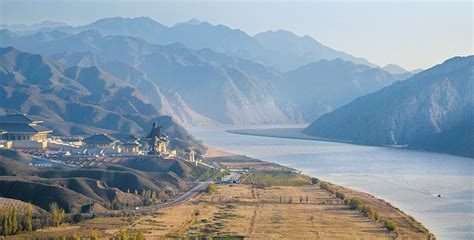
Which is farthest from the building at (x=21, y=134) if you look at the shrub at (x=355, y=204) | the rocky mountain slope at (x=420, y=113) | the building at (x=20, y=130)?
the rocky mountain slope at (x=420, y=113)

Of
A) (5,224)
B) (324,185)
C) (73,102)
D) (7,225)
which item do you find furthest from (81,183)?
(73,102)

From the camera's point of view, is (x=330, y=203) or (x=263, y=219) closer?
(x=263, y=219)

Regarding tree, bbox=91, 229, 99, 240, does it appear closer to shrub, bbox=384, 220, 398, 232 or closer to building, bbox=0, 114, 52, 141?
shrub, bbox=384, 220, 398, 232

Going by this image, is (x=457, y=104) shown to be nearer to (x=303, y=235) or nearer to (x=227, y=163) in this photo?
(x=227, y=163)

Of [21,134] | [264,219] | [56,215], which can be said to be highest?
[21,134]

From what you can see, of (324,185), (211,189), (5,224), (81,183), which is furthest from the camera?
(324,185)

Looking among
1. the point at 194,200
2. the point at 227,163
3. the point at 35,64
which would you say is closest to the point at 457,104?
the point at 227,163

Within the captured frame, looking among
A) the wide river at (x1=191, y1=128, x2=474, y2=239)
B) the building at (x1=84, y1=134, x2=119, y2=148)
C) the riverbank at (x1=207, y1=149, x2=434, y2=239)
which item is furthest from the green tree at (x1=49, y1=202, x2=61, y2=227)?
the building at (x1=84, y1=134, x2=119, y2=148)

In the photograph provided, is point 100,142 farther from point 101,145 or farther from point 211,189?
point 211,189
